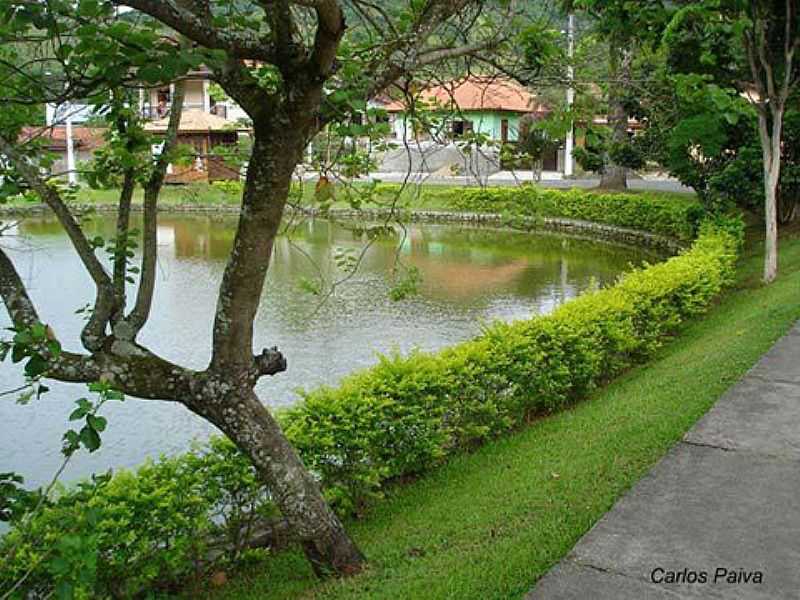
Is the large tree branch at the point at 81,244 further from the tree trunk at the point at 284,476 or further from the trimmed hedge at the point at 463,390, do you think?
the trimmed hedge at the point at 463,390

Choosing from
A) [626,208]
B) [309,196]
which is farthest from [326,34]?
[626,208]

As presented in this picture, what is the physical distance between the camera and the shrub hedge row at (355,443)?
144 inches

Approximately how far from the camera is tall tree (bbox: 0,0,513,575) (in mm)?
2732

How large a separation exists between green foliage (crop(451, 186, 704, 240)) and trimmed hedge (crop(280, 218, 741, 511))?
290 inches

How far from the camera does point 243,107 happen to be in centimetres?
316

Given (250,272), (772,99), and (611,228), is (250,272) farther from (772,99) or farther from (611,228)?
(611,228)

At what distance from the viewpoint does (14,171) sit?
353cm

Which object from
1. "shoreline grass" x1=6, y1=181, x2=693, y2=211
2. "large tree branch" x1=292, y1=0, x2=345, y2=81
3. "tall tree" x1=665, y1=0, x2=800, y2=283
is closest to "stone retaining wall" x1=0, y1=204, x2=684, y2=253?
"shoreline grass" x1=6, y1=181, x2=693, y2=211

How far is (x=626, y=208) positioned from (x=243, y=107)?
18.6 meters

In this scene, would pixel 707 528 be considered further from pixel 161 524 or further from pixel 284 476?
pixel 161 524

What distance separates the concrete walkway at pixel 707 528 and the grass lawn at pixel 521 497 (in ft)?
1.37

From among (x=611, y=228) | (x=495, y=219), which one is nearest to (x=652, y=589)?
(x=611, y=228)

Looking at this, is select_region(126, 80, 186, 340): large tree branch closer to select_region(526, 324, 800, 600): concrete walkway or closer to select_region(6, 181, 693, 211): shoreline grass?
select_region(6, 181, 693, 211): shoreline grass

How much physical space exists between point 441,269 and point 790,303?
9.32m
